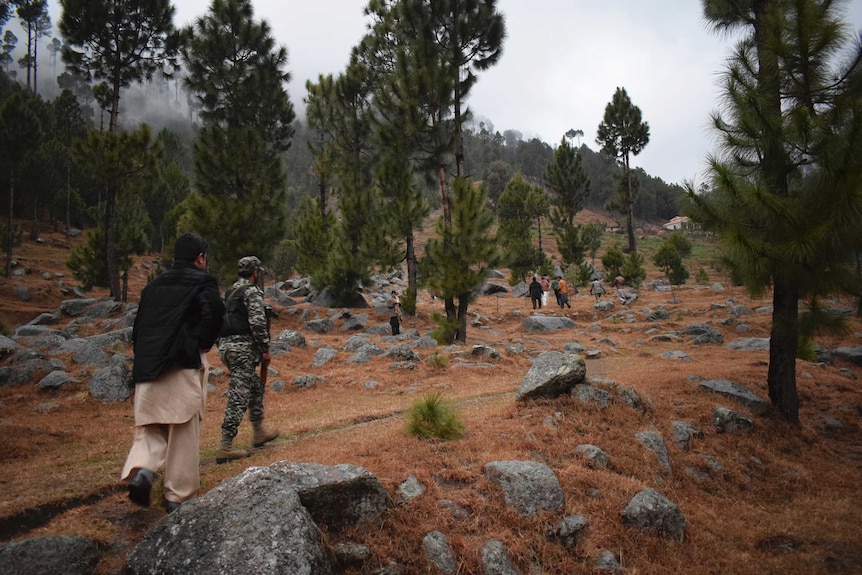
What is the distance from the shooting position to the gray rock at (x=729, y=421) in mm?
7388

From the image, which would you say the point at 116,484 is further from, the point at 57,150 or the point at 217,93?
the point at 57,150

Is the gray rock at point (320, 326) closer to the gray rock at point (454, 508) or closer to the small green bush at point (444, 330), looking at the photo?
the small green bush at point (444, 330)

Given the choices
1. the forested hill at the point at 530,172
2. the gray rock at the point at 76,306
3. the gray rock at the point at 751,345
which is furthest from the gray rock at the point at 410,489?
the forested hill at the point at 530,172

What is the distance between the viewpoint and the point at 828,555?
4512 millimetres

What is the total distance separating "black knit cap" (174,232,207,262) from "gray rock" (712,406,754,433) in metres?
7.90

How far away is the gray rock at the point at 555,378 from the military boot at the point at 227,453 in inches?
160

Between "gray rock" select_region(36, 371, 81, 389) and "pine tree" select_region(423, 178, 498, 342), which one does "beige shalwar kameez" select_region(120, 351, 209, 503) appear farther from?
"pine tree" select_region(423, 178, 498, 342)

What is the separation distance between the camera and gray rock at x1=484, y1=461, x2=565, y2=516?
4402 mm

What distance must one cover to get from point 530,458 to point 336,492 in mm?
2491

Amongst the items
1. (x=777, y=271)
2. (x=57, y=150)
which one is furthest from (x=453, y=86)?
(x=57, y=150)

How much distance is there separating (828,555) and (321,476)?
5018 mm

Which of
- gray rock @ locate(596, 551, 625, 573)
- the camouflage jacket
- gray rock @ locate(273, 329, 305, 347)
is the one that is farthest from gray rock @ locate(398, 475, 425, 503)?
gray rock @ locate(273, 329, 305, 347)

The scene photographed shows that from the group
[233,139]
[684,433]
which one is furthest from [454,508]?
[233,139]

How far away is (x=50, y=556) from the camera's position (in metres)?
2.99
